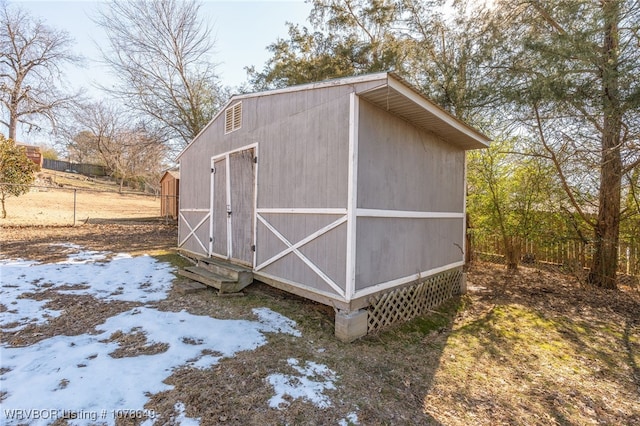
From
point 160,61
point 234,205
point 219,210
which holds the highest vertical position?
point 160,61

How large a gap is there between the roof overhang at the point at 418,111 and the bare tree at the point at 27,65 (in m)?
19.2

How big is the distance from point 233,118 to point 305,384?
4.83 m

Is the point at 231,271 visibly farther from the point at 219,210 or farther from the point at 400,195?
the point at 400,195

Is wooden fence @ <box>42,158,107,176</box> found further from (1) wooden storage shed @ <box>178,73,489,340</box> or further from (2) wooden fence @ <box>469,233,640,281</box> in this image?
(2) wooden fence @ <box>469,233,640,281</box>

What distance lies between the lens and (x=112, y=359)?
2727mm

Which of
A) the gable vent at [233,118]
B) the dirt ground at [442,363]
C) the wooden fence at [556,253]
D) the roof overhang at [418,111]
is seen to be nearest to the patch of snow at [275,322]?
the dirt ground at [442,363]

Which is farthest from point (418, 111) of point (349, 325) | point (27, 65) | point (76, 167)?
point (76, 167)

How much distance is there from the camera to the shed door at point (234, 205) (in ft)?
17.1

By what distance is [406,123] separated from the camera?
4.39 m

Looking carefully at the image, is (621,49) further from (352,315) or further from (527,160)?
(352,315)

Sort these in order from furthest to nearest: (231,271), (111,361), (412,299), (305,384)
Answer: (231,271) < (412,299) < (111,361) < (305,384)

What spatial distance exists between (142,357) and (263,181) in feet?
9.54

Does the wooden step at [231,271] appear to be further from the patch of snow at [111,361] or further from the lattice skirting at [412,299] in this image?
the lattice skirting at [412,299]

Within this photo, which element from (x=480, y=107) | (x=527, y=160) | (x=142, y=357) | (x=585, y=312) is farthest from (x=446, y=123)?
(x=142, y=357)
